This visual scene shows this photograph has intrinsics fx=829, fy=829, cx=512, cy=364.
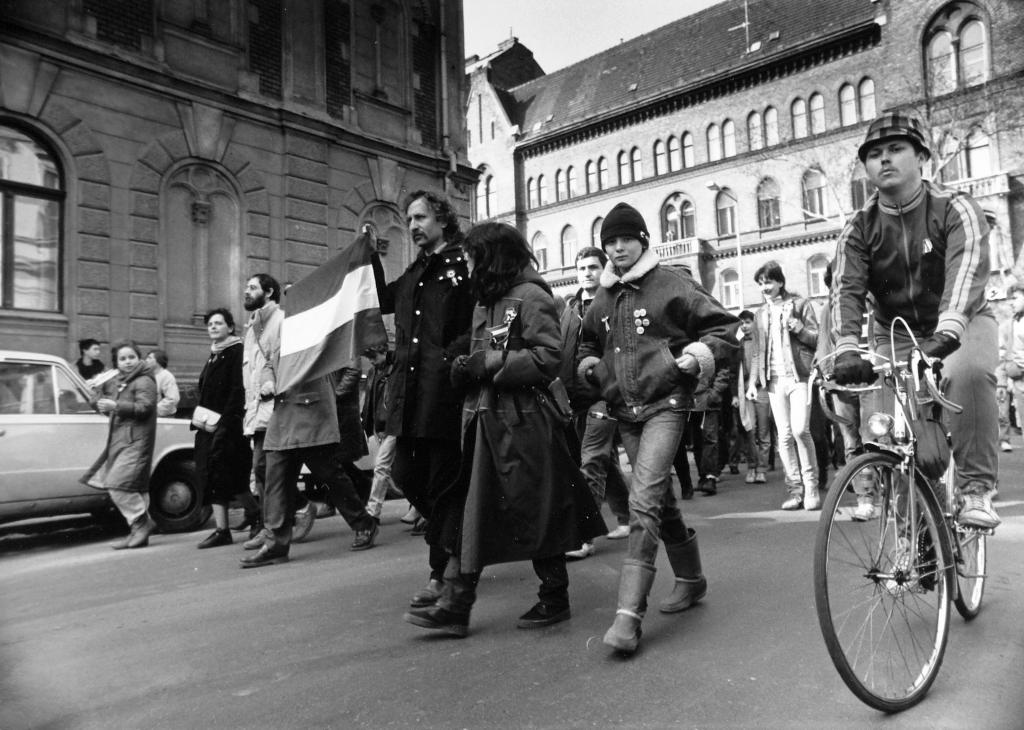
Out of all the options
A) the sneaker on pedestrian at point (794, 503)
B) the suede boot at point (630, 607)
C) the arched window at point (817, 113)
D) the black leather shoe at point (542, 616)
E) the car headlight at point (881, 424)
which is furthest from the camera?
the arched window at point (817, 113)

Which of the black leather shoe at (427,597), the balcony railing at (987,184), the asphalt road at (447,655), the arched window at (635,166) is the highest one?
the arched window at (635,166)

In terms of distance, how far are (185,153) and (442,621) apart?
1250 centimetres

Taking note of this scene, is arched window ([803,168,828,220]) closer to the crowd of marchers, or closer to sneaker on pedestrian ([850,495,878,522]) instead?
the crowd of marchers

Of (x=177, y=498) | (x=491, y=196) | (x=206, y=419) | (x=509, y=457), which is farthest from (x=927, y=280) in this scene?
(x=491, y=196)

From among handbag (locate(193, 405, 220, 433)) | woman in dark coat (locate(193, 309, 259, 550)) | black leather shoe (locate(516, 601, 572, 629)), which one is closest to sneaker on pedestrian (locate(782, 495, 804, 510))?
black leather shoe (locate(516, 601, 572, 629))

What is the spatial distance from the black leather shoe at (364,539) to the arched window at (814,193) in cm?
3972

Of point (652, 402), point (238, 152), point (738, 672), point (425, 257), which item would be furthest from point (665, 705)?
point (238, 152)

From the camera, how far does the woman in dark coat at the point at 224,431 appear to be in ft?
23.3

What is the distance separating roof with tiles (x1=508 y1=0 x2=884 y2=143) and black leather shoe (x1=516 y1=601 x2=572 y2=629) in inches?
1704

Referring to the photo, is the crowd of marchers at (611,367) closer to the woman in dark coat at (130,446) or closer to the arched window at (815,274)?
the woman in dark coat at (130,446)

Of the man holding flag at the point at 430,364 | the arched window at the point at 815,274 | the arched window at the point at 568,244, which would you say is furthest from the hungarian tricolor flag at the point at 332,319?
the arched window at the point at 568,244

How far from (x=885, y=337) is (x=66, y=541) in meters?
7.53

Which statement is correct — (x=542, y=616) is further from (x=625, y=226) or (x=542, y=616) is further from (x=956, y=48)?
(x=956, y=48)

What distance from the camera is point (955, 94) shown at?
118 feet
